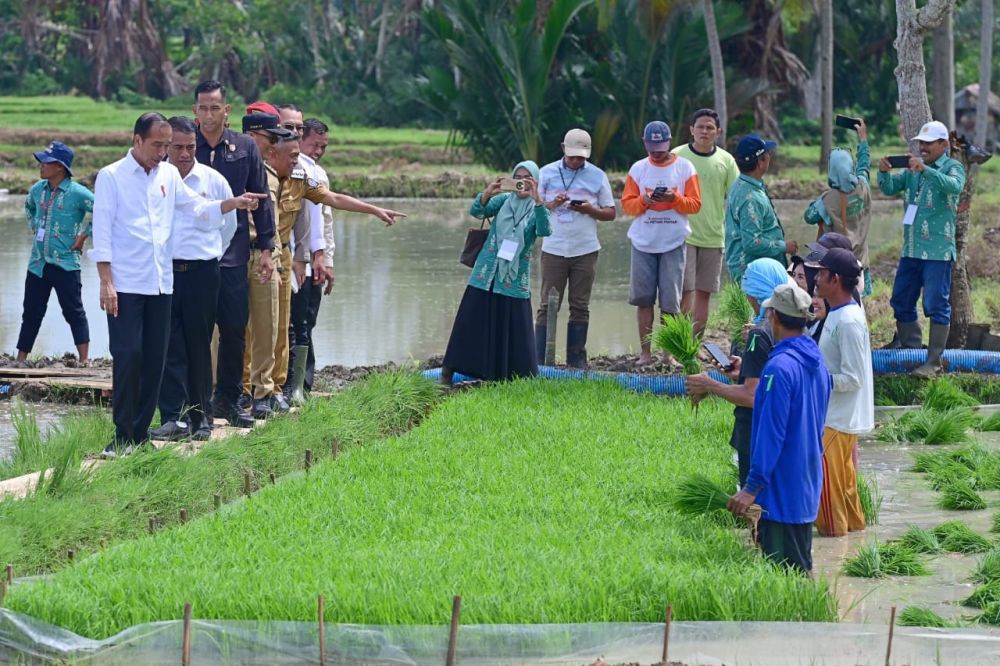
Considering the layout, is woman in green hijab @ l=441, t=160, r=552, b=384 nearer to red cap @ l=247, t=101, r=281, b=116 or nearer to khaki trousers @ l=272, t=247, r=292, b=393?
khaki trousers @ l=272, t=247, r=292, b=393

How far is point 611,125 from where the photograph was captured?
1278 inches

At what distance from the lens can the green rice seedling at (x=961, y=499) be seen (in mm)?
8133

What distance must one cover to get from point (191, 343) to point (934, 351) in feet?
16.9

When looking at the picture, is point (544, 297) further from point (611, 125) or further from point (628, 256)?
point (611, 125)

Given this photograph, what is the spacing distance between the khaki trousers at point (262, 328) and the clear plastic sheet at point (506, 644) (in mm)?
4176

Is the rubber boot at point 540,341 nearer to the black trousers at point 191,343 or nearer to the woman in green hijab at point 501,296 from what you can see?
the woman in green hijab at point 501,296

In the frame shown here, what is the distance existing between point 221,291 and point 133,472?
71.3 inches

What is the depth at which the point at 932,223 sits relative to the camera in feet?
37.0

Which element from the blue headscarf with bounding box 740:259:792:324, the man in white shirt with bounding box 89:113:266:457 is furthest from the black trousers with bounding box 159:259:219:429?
the blue headscarf with bounding box 740:259:792:324

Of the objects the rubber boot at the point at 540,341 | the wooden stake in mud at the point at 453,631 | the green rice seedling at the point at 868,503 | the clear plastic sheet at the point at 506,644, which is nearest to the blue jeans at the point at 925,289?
the rubber boot at the point at 540,341

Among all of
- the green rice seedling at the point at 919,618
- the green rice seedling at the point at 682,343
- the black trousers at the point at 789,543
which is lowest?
the green rice seedling at the point at 919,618

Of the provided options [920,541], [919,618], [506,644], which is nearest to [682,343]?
[920,541]

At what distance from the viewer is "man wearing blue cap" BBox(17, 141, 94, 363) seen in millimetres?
11977

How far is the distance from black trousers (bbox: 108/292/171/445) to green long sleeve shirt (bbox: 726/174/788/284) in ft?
12.6
